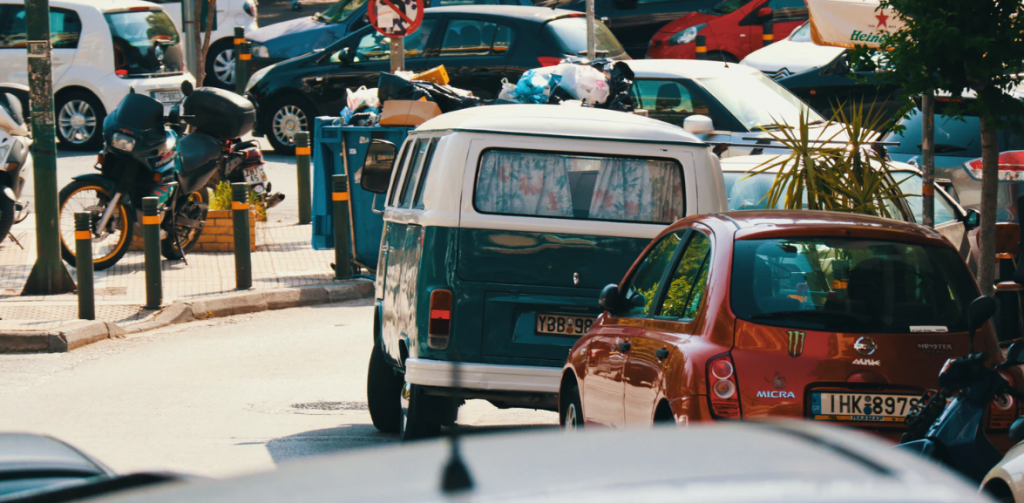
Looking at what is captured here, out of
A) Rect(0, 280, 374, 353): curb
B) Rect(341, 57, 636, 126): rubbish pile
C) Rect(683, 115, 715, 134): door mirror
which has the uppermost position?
Rect(341, 57, 636, 126): rubbish pile

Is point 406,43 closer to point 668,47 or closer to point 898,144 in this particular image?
point 668,47

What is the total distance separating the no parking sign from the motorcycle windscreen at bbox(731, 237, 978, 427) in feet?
30.9

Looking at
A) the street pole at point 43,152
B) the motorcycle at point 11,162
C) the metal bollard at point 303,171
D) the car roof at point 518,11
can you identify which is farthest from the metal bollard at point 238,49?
the street pole at point 43,152

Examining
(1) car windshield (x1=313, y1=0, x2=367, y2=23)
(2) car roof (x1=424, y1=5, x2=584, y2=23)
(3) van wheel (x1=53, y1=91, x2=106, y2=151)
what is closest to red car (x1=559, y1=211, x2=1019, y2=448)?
(2) car roof (x1=424, y1=5, x2=584, y2=23)

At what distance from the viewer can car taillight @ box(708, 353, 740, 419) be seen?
15.5ft

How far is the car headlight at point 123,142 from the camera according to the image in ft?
41.5

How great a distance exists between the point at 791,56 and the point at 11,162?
36.3ft

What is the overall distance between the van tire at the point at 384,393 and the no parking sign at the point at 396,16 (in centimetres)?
687

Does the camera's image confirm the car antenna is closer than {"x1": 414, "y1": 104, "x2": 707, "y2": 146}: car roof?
Yes

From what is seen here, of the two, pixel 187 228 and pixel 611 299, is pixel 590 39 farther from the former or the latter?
pixel 611 299

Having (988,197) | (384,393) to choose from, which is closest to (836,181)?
(988,197)

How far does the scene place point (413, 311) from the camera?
22.2 feet

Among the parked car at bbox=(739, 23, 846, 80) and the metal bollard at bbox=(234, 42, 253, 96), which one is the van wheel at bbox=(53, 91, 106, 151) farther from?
the parked car at bbox=(739, 23, 846, 80)

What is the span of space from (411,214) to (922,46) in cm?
286
